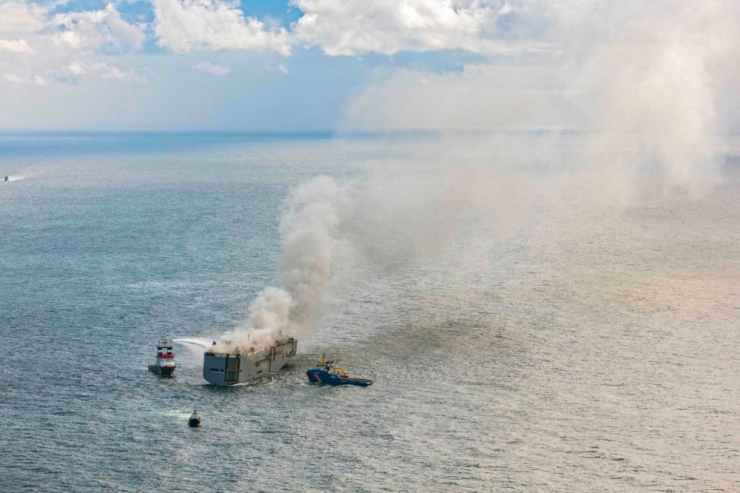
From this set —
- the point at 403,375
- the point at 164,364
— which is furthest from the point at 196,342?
the point at 403,375

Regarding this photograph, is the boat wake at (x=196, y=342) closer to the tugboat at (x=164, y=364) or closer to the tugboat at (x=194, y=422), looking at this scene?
the tugboat at (x=164, y=364)

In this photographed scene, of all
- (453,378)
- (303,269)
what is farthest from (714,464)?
(303,269)

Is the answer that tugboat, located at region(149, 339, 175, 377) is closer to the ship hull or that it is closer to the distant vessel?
the distant vessel

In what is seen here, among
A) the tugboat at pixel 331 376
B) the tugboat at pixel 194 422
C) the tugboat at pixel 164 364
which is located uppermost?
the tugboat at pixel 331 376

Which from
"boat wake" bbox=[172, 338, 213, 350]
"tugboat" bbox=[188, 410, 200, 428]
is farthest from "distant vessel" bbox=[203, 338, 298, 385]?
"tugboat" bbox=[188, 410, 200, 428]

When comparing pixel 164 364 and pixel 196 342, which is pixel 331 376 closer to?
pixel 164 364

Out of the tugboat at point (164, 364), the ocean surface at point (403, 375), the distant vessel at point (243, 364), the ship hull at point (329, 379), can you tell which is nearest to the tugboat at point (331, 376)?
the ship hull at point (329, 379)
